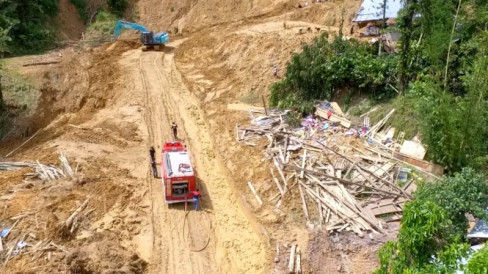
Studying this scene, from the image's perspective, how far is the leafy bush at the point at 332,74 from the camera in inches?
822

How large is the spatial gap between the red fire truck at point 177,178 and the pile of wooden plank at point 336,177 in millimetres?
3409

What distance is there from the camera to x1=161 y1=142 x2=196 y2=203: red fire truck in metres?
16.4

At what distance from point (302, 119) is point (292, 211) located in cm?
636

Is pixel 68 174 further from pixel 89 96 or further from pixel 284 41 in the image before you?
pixel 284 41

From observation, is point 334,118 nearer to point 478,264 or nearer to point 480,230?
point 480,230

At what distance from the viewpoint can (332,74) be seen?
2178 cm

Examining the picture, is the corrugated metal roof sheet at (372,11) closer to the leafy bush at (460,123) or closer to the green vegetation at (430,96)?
the green vegetation at (430,96)

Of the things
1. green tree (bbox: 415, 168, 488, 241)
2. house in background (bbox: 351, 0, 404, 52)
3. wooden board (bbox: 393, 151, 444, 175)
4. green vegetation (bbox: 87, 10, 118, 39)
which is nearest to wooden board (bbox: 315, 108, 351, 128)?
wooden board (bbox: 393, 151, 444, 175)

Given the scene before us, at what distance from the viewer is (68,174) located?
1852cm

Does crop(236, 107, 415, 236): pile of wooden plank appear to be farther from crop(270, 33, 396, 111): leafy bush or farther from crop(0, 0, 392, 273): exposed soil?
crop(270, 33, 396, 111): leafy bush

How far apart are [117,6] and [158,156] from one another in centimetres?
2804

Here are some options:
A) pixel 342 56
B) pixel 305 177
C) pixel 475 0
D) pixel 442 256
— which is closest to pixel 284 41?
pixel 342 56

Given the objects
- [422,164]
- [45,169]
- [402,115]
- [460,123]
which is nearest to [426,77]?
[402,115]

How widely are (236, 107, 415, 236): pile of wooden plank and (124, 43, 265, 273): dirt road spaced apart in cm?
213
